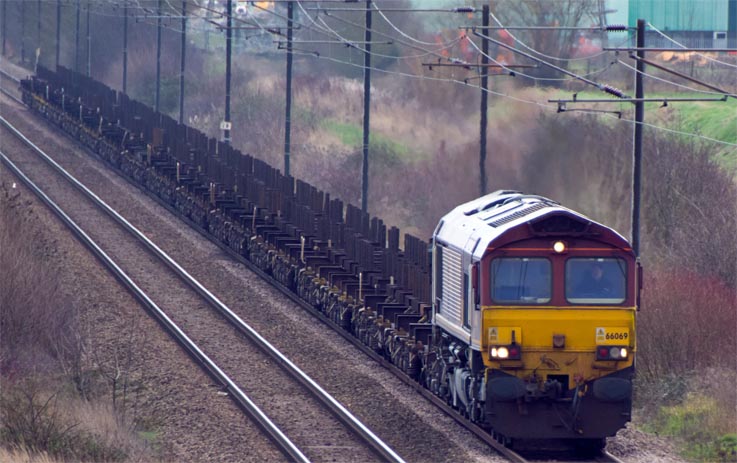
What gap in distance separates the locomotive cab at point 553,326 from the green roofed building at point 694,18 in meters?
40.4

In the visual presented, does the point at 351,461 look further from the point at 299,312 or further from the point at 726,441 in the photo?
the point at 299,312

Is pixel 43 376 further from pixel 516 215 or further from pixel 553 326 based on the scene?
pixel 553 326

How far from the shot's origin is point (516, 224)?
14609mm

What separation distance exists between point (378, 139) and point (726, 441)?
34.5m

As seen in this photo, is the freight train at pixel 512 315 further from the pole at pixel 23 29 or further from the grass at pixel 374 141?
the pole at pixel 23 29

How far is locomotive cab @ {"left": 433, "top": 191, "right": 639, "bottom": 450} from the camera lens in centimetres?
1439

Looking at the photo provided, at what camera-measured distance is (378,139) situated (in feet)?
160

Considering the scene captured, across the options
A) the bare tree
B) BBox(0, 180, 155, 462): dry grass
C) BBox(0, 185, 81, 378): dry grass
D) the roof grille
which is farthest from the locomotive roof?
the bare tree

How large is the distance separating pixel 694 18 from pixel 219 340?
122 feet

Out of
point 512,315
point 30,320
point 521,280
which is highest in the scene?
point 521,280

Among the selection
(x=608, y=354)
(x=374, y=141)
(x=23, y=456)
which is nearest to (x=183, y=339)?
(x=23, y=456)

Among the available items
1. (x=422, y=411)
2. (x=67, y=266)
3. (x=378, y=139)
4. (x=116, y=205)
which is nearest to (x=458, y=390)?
(x=422, y=411)

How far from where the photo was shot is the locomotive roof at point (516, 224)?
1459 cm

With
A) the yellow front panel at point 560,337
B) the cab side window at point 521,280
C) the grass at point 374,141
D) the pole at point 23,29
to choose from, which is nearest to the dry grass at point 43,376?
the yellow front panel at point 560,337
